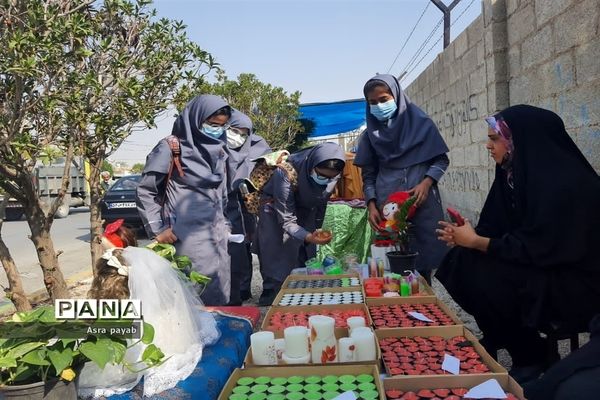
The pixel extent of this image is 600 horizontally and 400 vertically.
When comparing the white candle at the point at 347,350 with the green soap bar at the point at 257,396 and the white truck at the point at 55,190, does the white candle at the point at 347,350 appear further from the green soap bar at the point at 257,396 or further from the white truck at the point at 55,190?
the white truck at the point at 55,190

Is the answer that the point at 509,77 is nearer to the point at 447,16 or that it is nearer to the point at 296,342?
the point at 447,16

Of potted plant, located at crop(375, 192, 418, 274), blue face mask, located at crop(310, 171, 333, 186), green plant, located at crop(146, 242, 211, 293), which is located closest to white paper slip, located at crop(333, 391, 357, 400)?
green plant, located at crop(146, 242, 211, 293)

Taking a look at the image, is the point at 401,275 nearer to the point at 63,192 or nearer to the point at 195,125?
the point at 195,125

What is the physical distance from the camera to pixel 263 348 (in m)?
1.93

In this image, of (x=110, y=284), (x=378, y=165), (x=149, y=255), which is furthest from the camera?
(x=378, y=165)

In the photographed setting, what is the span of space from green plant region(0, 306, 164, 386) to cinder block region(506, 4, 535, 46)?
135 inches

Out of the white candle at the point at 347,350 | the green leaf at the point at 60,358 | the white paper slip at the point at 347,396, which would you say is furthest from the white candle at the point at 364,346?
the green leaf at the point at 60,358

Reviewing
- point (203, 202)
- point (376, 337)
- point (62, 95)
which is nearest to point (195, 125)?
point (203, 202)

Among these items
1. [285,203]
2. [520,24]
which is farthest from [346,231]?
[520,24]

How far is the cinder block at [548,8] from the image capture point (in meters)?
2.99

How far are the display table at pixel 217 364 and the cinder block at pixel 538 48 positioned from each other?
2.64m

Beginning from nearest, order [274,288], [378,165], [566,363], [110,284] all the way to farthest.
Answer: [566,363] < [110,284] < [378,165] < [274,288]

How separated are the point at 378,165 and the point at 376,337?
179 cm

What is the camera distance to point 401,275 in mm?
3092
